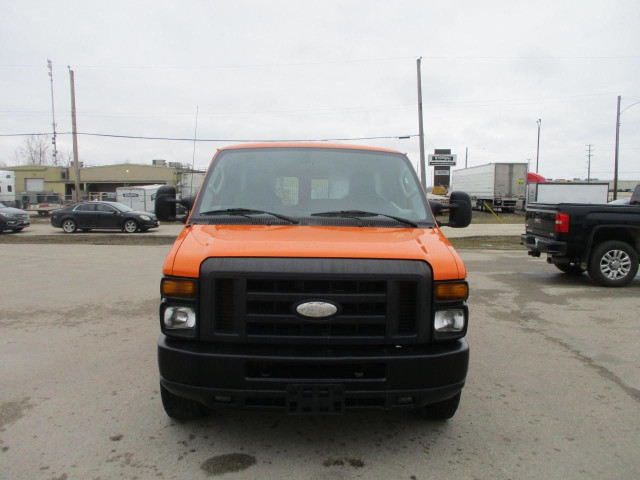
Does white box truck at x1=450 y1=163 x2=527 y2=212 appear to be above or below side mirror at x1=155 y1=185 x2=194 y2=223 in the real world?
above

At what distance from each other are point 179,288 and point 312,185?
4.96ft

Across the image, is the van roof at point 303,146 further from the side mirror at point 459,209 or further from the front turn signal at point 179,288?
the front turn signal at point 179,288

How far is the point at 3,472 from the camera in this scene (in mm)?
2869

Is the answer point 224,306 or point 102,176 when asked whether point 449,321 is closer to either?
point 224,306

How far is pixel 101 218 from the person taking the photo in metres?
22.5

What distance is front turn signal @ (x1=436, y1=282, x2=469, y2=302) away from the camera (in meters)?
2.98

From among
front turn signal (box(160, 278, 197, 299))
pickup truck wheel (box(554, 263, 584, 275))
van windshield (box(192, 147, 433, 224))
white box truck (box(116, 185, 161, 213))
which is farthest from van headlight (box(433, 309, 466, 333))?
white box truck (box(116, 185, 161, 213))

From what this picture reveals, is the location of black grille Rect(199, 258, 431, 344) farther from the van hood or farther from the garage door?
the garage door

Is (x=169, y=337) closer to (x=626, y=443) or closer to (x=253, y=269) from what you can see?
(x=253, y=269)

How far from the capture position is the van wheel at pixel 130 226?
73.0ft

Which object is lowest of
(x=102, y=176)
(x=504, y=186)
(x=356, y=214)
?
(x=356, y=214)

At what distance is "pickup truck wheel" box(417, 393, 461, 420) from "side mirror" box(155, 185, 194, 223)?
8.54ft

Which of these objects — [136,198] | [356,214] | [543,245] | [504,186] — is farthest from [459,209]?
Result: [504,186]

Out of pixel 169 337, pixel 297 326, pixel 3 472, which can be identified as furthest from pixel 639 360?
pixel 3 472
